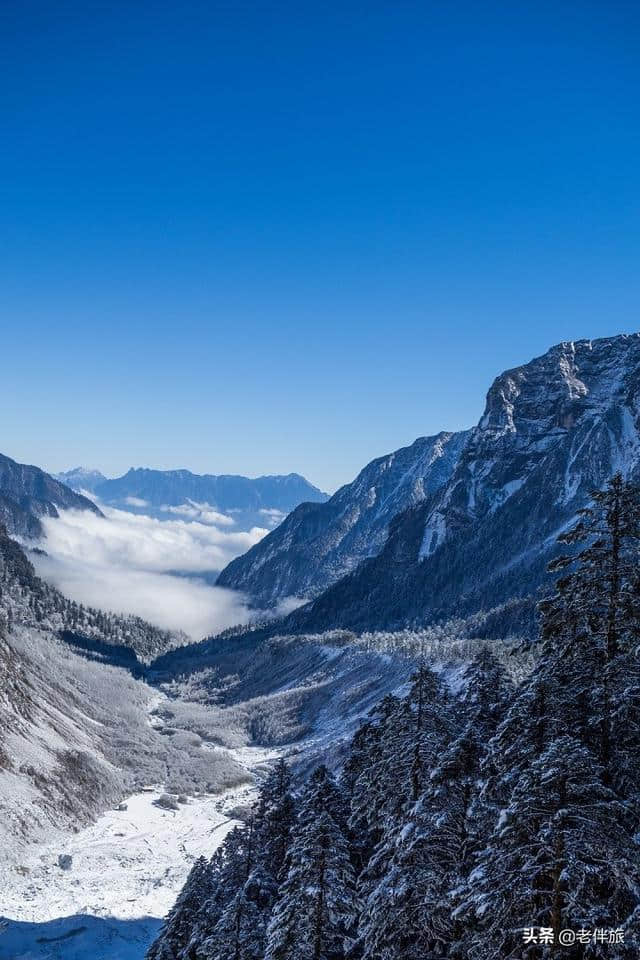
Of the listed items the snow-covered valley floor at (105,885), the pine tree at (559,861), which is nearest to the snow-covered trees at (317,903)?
the pine tree at (559,861)

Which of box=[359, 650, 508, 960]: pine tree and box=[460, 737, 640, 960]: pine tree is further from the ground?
box=[460, 737, 640, 960]: pine tree

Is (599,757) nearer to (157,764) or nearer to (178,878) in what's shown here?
(178,878)

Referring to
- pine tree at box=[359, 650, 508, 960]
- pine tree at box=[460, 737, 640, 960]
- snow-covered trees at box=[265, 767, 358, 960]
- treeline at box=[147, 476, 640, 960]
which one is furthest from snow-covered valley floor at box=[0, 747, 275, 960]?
pine tree at box=[460, 737, 640, 960]

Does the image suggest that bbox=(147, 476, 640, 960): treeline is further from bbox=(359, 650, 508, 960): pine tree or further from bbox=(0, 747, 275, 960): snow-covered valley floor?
bbox=(0, 747, 275, 960): snow-covered valley floor

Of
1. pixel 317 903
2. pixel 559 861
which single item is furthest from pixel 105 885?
pixel 559 861

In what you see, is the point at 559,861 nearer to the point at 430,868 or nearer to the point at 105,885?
the point at 430,868

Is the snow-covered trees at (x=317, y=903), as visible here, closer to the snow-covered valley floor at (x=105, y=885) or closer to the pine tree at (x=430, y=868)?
the pine tree at (x=430, y=868)

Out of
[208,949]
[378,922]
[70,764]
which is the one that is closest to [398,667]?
[70,764]
